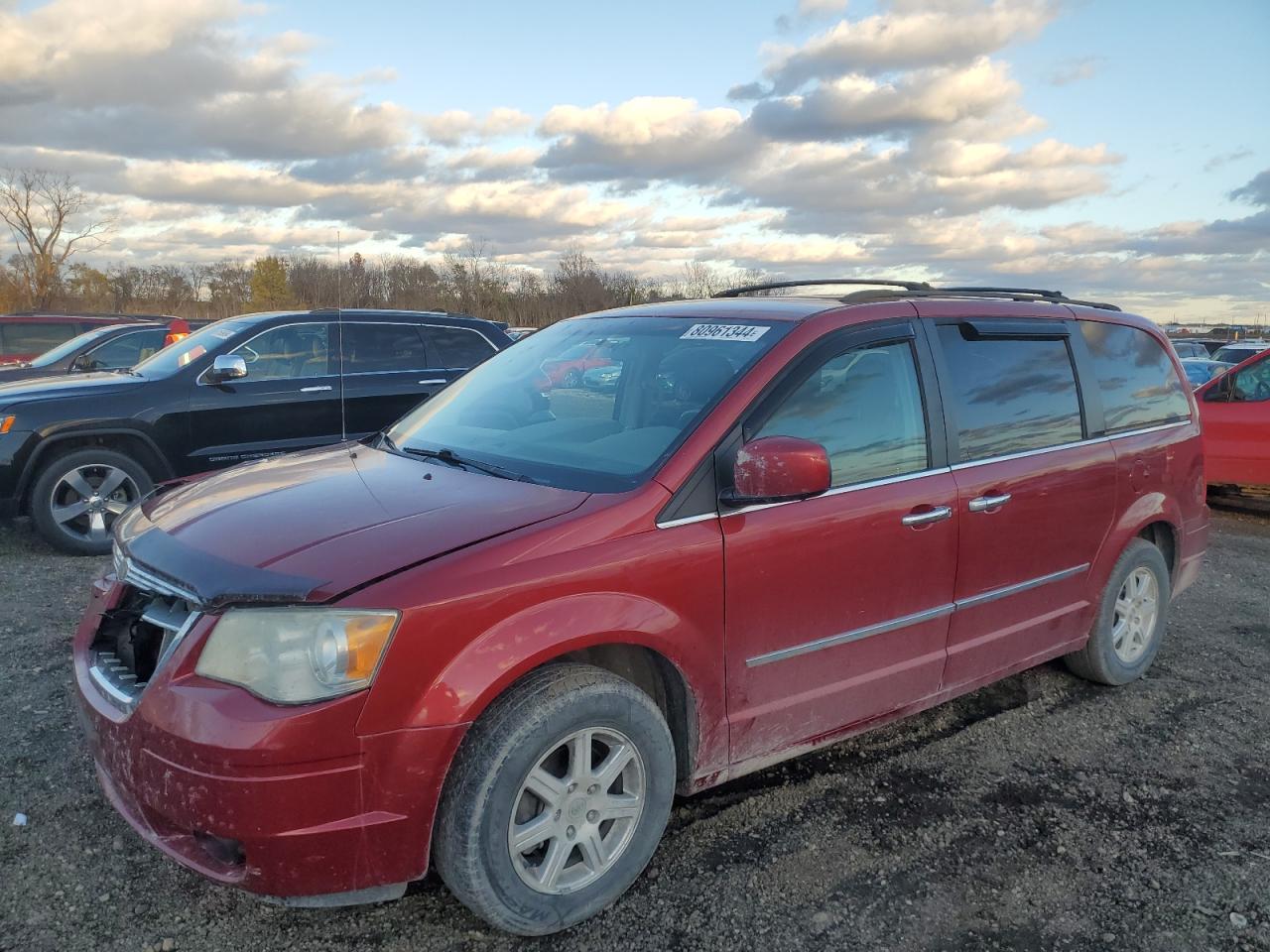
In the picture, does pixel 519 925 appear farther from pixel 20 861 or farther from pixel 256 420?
pixel 256 420

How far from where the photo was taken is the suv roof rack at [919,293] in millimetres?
3744

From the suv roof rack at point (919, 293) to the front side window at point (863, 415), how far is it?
1.01 feet

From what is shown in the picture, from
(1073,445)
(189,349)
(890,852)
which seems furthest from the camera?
(189,349)

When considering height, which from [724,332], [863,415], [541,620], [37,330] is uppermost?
[37,330]

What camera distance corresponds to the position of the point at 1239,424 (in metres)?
8.56

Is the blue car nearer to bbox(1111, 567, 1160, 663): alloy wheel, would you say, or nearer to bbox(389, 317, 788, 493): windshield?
bbox(1111, 567, 1160, 663): alloy wheel

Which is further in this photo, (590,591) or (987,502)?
(987,502)

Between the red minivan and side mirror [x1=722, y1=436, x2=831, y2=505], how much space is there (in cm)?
1

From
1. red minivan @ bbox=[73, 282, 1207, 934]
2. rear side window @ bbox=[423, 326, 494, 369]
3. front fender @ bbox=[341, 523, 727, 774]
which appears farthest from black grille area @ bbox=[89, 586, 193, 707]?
rear side window @ bbox=[423, 326, 494, 369]

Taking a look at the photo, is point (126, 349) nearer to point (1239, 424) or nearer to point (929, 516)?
point (929, 516)

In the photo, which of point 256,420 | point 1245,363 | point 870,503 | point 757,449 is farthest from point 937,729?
point 1245,363

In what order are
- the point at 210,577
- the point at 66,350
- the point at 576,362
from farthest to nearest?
the point at 66,350 → the point at 576,362 → the point at 210,577

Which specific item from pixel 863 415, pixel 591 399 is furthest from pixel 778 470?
pixel 591 399

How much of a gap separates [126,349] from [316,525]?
37.6 feet
